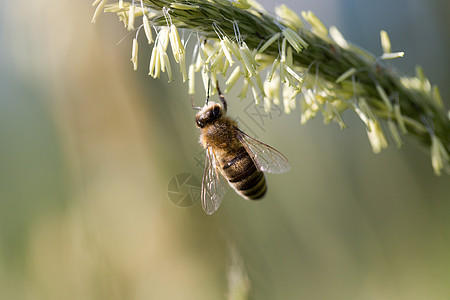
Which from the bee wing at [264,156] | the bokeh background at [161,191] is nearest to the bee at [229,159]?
the bee wing at [264,156]

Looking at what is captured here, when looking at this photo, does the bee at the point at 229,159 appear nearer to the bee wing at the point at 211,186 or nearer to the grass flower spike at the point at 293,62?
the bee wing at the point at 211,186

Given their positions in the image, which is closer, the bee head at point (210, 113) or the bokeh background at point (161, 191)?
the bee head at point (210, 113)

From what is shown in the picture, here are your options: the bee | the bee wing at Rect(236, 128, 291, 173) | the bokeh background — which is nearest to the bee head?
the bee

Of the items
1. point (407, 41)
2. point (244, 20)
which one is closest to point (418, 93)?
point (244, 20)

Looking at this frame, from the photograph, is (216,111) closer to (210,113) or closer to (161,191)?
(210,113)

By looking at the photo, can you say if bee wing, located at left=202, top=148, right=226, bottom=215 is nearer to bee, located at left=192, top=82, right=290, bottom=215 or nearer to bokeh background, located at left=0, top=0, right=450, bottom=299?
bee, located at left=192, top=82, right=290, bottom=215
